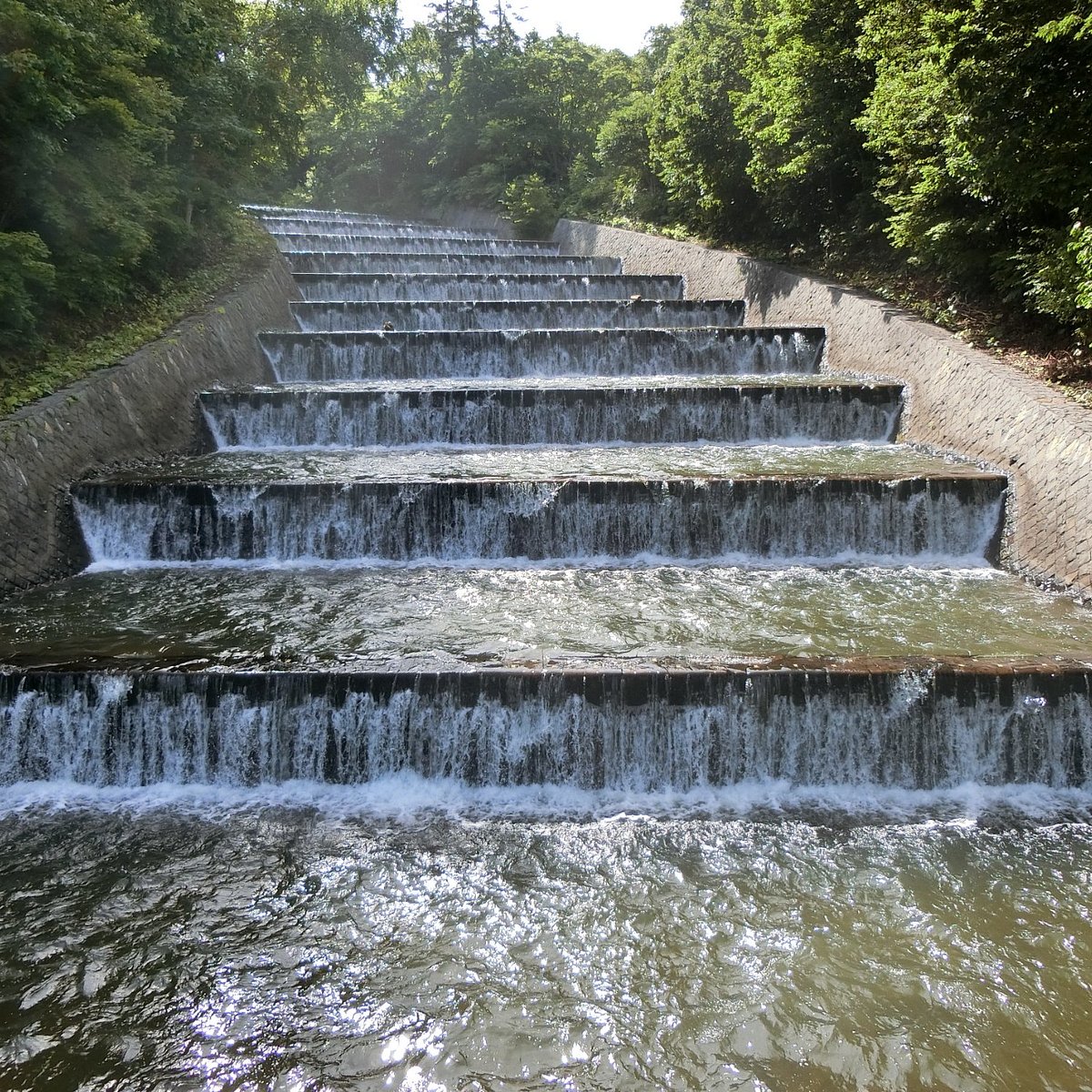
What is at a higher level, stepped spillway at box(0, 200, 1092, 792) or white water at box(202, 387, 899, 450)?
white water at box(202, 387, 899, 450)

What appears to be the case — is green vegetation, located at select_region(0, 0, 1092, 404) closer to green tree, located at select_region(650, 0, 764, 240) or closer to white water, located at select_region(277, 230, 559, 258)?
green tree, located at select_region(650, 0, 764, 240)

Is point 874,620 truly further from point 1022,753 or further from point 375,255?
point 375,255

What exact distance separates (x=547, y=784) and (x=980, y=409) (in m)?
6.91

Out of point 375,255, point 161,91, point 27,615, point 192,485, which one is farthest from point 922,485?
point 375,255

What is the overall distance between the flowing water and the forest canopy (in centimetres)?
292

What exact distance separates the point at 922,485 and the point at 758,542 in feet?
5.61

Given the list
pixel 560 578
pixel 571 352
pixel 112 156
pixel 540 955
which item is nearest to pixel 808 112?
pixel 571 352

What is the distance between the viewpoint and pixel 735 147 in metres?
17.6

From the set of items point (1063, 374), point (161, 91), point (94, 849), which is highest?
point (161, 91)

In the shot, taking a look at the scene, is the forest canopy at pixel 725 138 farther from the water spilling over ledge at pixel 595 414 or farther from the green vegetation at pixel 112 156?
the water spilling over ledge at pixel 595 414

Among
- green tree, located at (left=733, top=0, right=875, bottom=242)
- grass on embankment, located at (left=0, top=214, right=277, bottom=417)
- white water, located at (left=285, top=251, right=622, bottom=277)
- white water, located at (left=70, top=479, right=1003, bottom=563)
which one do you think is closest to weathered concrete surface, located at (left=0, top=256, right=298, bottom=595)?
grass on embankment, located at (left=0, top=214, right=277, bottom=417)

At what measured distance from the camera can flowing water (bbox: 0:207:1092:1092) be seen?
4004mm

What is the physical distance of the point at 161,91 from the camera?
1223 cm

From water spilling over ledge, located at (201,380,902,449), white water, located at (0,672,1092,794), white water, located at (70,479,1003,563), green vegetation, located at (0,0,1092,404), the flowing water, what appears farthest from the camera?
water spilling over ledge, located at (201,380,902,449)
